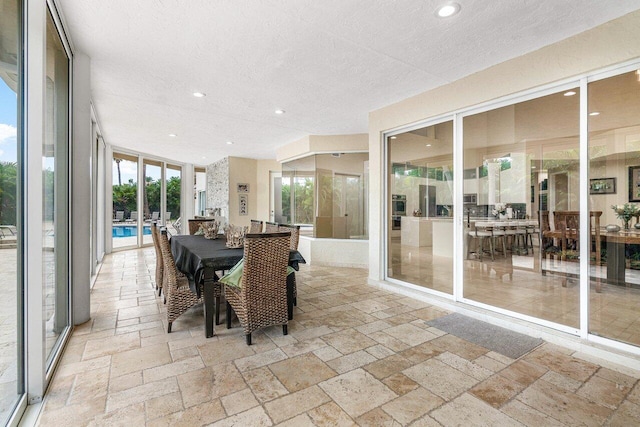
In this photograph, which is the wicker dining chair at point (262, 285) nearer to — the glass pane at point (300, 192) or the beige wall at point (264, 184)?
the glass pane at point (300, 192)

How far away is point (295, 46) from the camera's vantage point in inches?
105

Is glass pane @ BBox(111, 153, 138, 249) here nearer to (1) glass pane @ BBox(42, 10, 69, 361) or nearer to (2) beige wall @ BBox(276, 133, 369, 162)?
(2) beige wall @ BBox(276, 133, 369, 162)

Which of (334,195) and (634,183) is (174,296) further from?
(634,183)

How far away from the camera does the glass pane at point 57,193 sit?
7.93ft

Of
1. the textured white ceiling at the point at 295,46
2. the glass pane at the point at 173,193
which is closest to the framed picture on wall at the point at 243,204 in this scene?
the glass pane at the point at 173,193

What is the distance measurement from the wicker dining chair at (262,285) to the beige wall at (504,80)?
2.16 metres

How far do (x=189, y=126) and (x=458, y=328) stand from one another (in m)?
5.27

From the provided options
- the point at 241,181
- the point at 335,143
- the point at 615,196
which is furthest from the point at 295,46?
the point at 241,181

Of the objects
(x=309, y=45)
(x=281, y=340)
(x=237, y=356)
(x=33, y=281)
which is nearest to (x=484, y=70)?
(x=309, y=45)

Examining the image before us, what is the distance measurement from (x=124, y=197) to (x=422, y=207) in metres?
7.48

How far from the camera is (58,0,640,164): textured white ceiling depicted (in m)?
2.17

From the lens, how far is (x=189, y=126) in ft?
17.8

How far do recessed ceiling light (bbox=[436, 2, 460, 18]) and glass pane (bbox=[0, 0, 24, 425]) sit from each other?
2.63m

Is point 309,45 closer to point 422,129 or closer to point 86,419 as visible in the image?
point 422,129
